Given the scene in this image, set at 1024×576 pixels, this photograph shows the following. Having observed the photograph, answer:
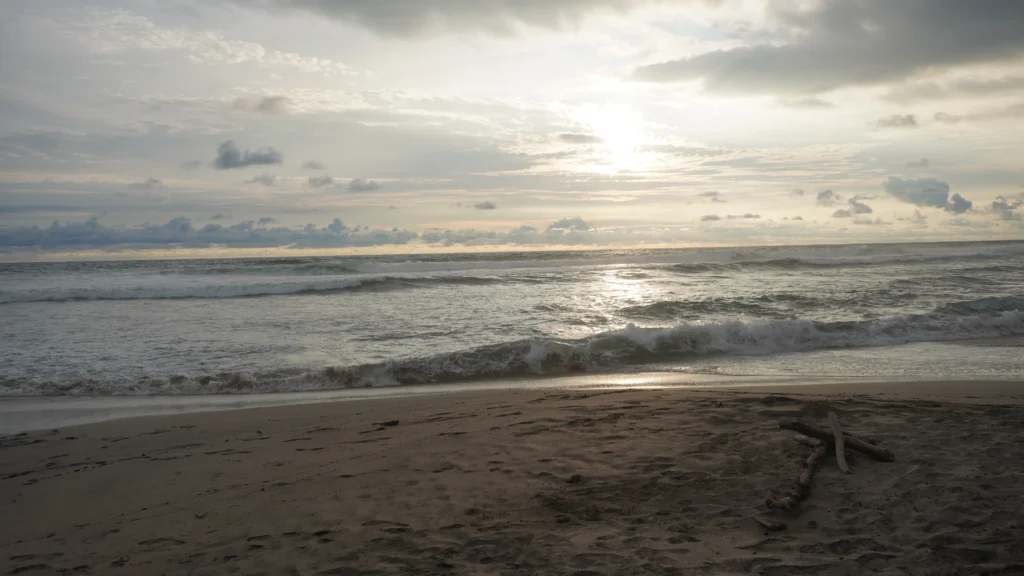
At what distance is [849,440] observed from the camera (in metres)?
5.10

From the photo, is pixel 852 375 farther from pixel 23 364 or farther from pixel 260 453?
pixel 23 364

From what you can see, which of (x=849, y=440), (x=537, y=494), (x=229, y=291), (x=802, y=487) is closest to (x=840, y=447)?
(x=849, y=440)

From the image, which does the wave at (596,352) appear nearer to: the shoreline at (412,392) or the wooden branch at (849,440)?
the shoreline at (412,392)

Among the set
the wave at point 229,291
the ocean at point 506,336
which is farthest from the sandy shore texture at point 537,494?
the wave at point 229,291

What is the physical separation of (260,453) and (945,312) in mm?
15808

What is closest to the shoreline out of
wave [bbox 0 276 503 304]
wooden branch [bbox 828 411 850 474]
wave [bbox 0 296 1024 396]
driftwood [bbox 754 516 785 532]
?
wave [bbox 0 296 1024 396]

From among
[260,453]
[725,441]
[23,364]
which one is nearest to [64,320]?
[23,364]

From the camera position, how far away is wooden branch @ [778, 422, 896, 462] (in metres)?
4.91

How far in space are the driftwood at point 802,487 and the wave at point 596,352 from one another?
604 centimetres

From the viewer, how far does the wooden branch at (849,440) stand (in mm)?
4906

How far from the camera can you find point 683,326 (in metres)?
12.6

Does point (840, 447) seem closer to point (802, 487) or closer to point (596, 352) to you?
point (802, 487)

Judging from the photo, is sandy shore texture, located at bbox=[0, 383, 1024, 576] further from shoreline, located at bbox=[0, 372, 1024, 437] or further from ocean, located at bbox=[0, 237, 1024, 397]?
ocean, located at bbox=[0, 237, 1024, 397]

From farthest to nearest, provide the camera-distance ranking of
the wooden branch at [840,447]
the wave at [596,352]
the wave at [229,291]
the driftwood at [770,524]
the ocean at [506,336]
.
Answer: the wave at [229,291]
the ocean at [506,336]
the wave at [596,352]
the wooden branch at [840,447]
the driftwood at [770,524]
